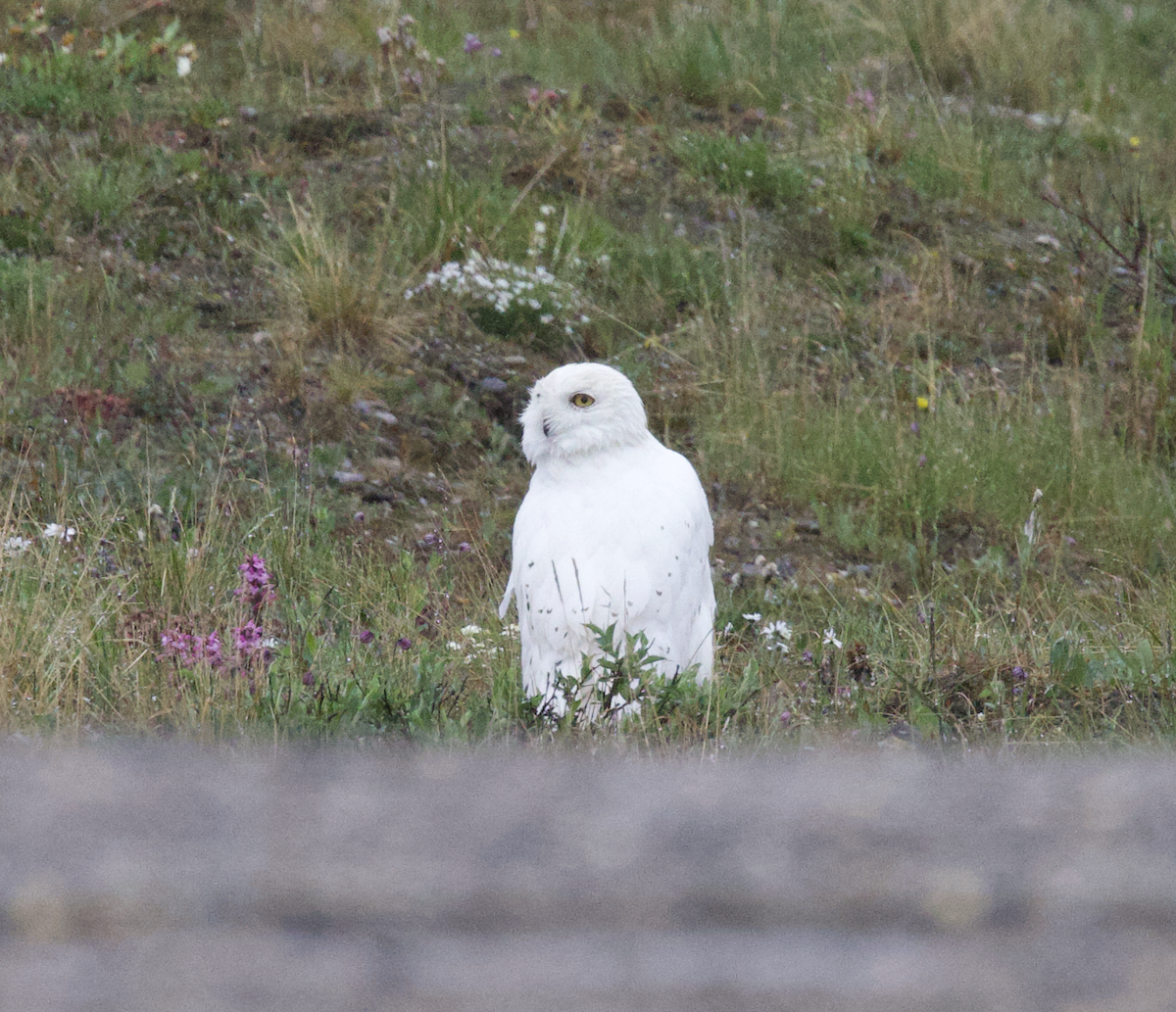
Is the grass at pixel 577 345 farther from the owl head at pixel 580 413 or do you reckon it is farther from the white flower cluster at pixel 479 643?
the owl head at pixel 580 413

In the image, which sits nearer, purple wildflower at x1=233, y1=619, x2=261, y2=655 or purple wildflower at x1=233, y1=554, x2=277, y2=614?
purple wildflower at x1=233, y1=619, x2=261, y2=655

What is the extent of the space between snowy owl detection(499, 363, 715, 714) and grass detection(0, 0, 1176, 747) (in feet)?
0.78

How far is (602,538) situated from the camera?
3.63m

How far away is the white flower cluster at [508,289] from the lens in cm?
665

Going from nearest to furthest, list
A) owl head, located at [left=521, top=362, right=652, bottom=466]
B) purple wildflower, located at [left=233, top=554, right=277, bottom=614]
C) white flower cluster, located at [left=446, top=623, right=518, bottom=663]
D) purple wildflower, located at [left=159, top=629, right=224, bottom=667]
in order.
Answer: purple wildflower, located at [left=159, top=629, right=224, bottom=667] < purple wildflower, located at [left=233, top=554, right=277, bottom=614] < owl head, located at [left=521, top=362, right=652, bottom=466] < white flower cluster, located at [left=446, top=623, right=518, bottom=663]

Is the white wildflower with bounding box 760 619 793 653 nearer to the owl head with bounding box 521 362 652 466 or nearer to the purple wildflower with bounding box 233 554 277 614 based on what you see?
the owl head with bounding box 521 362 652 466

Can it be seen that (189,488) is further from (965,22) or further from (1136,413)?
(965,22)

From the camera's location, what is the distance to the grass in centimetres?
365

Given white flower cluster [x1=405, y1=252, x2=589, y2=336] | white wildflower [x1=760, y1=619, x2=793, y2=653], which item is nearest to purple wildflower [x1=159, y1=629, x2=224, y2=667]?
white wildflower [x1=760, y1=619, x2=793, y2=653]

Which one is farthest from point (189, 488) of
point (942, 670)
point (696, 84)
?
point (696, 84)

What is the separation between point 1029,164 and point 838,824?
8.23 metres

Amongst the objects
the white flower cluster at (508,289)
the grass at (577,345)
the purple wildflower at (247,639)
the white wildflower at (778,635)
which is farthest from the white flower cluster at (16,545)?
the white flower cluster at (508,289)

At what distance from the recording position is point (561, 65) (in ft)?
28.8

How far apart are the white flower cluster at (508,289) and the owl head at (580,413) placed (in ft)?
9.17
